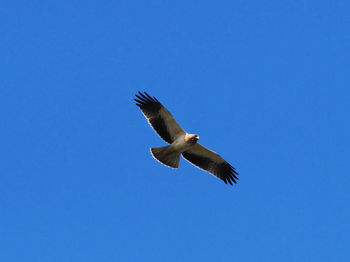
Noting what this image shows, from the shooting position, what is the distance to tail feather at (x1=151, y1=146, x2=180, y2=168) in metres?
18.5

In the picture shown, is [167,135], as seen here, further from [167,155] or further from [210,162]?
[210,162]

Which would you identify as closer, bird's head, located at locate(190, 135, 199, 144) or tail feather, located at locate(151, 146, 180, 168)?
bird's head, located at locate(190, 135, 199, 144)

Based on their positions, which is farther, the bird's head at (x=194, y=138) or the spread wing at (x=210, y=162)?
the spread wing at (x=210, y=162)

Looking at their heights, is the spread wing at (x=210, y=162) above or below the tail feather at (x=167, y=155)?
above

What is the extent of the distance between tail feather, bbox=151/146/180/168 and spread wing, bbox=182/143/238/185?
28.6 inches

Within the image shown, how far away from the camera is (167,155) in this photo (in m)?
18.6

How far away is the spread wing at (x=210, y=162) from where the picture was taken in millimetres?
19328

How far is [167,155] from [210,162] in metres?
1.92

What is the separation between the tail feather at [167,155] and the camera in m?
18.5

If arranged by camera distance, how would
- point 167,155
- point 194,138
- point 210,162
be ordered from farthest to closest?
point 210,162 < point 167,155 < point 194,138

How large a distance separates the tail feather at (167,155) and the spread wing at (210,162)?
→ 73cm

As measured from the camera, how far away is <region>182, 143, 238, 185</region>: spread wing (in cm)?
1933

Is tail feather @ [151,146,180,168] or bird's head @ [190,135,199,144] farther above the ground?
bird's head @ [190,135,199,144]

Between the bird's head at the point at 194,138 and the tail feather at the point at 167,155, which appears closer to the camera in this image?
the bird's head at the point at 194,138
